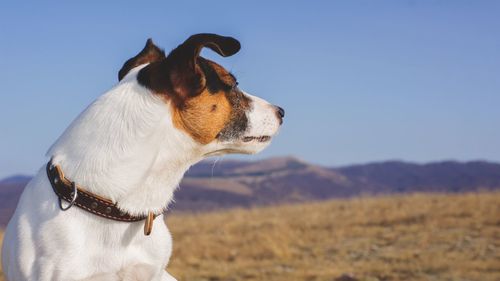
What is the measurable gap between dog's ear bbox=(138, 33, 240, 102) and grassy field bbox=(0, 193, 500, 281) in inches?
224

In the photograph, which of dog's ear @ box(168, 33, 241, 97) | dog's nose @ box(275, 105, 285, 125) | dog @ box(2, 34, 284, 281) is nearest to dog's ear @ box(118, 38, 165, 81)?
dog @ box(2, 34, 284, 281)

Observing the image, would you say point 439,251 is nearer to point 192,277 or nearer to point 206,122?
point 192,277

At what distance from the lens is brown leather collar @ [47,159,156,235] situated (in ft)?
12.0

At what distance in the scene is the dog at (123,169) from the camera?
3615 mm

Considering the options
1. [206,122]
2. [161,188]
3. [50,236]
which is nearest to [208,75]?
[206,122]

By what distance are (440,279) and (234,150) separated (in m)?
5.44

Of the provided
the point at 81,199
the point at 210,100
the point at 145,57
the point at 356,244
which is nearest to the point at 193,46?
the point at 210,100

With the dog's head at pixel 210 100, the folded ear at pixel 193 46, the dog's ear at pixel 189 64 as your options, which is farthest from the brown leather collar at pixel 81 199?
the folded ear at pixel 193 46

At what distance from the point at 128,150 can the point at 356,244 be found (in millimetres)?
8329

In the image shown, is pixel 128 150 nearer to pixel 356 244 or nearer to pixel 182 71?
pixel 182 71

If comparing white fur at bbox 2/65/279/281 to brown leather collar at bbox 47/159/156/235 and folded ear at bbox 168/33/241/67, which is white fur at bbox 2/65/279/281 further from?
folded ear at bbox 168/33/241/67

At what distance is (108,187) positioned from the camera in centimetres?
368

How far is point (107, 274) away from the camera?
3693 mm

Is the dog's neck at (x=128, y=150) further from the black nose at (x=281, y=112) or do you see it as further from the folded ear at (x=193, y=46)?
the black nose at (x=281, y=112)
